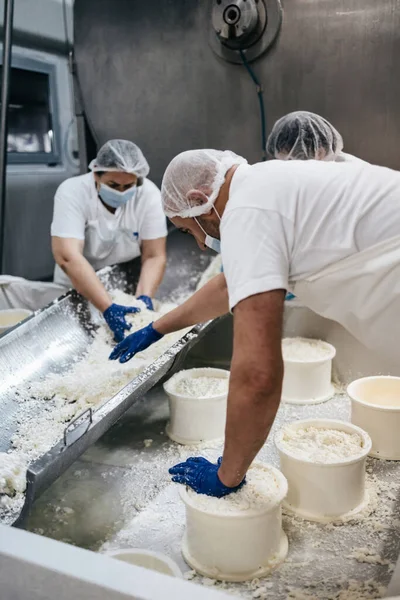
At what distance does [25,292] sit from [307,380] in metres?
1.66

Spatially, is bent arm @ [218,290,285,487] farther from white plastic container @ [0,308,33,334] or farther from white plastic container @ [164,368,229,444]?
white plastic container @ [0,308,33,334]

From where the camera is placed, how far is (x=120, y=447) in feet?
7.39

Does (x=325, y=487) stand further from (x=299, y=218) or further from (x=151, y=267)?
(x=151, y=267)

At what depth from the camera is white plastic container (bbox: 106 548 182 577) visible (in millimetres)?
1398

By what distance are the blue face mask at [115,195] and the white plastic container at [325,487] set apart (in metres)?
1.49

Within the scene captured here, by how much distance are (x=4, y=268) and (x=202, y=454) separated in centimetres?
264

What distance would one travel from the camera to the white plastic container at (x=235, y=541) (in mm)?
1442

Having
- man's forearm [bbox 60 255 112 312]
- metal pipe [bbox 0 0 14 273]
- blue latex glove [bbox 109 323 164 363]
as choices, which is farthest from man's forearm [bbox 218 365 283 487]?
metal pipe [bbox 0 0 14 273]

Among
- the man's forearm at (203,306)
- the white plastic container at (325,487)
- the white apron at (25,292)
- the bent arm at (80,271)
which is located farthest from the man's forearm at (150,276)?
the white plastic container at (325,487)

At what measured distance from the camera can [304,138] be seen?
247cm

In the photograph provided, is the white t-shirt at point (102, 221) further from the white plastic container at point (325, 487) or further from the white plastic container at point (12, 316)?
the white plastic container at point (325, 487)

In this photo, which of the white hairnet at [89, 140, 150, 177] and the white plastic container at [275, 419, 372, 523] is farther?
the white hairnet at [89, 140, 150, 177]

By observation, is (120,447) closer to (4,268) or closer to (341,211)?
(341,211)

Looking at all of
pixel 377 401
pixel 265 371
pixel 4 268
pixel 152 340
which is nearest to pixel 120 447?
pixel 152 340
